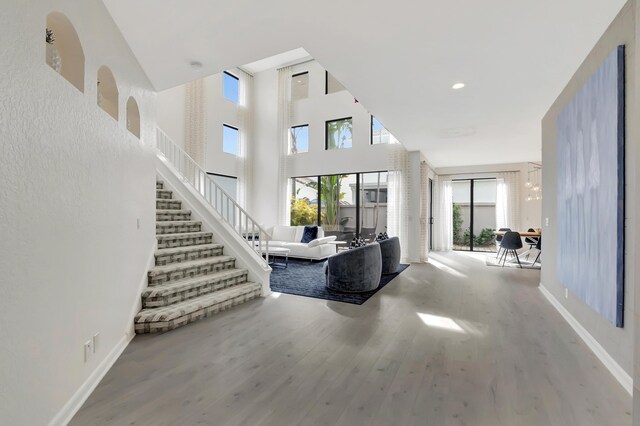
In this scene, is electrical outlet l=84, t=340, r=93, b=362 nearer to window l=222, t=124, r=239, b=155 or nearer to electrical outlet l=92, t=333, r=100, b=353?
electrical outlet l=92, t=333, r=100, b=353

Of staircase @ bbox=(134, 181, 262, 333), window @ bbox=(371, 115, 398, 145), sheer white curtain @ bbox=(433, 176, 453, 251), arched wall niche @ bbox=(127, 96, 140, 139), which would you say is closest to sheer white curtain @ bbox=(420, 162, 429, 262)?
→ window @ bbox=(371, 115, 398, 145)

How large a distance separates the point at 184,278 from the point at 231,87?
7.09 m

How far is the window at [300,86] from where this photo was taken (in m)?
9.44

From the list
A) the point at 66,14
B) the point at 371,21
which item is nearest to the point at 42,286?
the point at 66,14

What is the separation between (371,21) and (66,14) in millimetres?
2075

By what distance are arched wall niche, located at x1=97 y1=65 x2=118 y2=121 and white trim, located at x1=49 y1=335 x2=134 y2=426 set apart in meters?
1.95

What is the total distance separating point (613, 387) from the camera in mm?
2109

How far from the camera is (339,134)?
8.95 m

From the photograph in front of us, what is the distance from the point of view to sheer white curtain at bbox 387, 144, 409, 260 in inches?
300

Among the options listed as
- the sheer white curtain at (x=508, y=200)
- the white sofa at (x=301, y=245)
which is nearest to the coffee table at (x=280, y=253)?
the white sofa at (x=301, y=245)

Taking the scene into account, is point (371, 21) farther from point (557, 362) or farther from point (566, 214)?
point (557, 362)

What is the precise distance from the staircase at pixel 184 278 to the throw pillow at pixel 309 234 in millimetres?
3366

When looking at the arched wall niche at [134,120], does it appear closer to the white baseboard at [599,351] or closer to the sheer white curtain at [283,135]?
the white baseboard at [599,351]

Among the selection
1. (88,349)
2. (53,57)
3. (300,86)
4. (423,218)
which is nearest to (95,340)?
(88,349)
